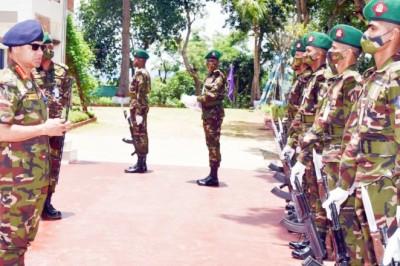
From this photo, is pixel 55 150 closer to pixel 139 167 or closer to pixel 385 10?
pixel 139 167

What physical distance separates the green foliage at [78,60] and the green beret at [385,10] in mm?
15165

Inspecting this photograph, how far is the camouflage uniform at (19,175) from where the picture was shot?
142 inches

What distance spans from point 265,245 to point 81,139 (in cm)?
904

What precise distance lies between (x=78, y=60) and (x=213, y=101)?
10692mm

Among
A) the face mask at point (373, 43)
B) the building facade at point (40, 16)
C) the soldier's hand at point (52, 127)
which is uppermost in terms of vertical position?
the building facade at point (40, 16)

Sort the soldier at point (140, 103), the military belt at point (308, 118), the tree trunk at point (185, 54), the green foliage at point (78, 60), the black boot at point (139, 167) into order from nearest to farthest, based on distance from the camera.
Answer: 1. the military belt at point (308, 118)
2. the soldier at point (140, 103)
3. the black boot at point (139, 167)
4. the green foliage at point (78, 60)
5. the tree trunk at point (185, 54)

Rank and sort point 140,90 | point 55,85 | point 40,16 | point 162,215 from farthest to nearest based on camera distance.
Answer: point 40,16 → point 140,90 → point 162,215 → point 55,85

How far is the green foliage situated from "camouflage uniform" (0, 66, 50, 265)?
14417 millimetres

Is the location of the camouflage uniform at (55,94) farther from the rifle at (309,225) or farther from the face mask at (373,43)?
the face mask at (373,43)

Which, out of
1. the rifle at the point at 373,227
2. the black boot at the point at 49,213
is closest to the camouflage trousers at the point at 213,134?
the black boot at the point at 49,213

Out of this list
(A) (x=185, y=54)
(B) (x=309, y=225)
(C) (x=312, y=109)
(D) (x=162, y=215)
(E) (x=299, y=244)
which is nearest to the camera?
(B) (x=309, y=225)

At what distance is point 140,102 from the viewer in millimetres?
8820

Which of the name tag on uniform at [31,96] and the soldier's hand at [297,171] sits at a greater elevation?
the name tag on uniform at [31,96]

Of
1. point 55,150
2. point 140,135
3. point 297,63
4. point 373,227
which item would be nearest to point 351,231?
point 373,227
